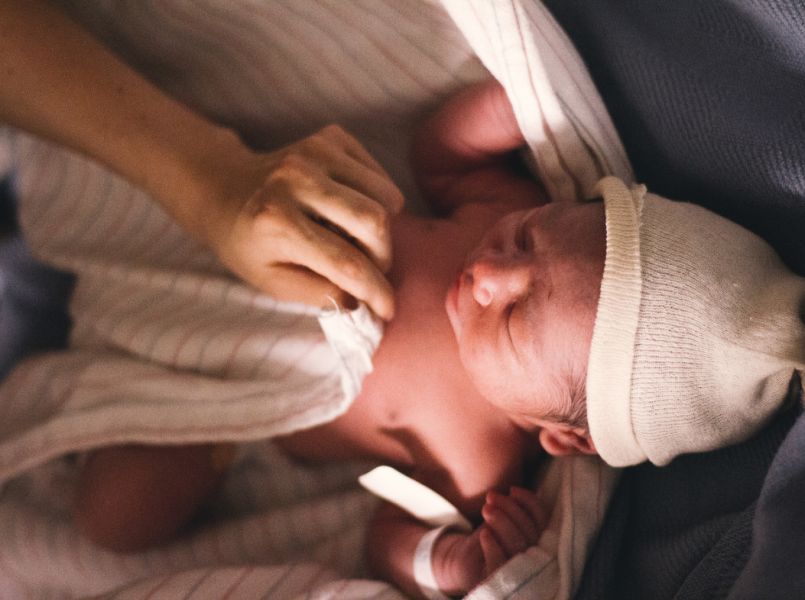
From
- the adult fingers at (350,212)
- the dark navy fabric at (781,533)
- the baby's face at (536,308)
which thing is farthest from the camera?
the baby's face at (536,308)

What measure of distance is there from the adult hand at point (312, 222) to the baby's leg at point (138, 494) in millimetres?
395

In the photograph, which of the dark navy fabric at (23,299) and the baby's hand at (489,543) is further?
the dark navy fabric at (23,299)

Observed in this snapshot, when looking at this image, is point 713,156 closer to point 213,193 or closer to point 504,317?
point 504,317

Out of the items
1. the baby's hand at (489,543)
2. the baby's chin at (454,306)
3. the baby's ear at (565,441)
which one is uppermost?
the baby's chin at (454,306)

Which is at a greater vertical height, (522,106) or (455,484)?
(522,106)

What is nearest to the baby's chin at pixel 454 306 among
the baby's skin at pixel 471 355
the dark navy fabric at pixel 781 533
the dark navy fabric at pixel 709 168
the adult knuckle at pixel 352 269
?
the baby's skin at pixel 471 355

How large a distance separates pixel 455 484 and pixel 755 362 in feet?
1.59

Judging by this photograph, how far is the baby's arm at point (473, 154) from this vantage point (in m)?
1.03

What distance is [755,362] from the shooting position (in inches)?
30.8

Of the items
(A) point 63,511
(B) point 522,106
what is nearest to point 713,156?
(B) point 522,106

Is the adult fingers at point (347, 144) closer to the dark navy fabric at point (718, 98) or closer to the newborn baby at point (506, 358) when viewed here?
the newborn baby at point (506, 358)

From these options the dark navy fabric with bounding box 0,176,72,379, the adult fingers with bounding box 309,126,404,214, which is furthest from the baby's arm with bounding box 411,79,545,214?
the dark navy fabric with bounding box 0,176,72,379

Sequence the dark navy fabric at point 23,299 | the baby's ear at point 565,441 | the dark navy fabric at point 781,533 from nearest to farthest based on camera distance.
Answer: the dark navy fabric at point 781,533 < the baby's ear at point 565,441 < the dark navy fabric at point 23,299

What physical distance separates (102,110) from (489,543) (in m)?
0.82
